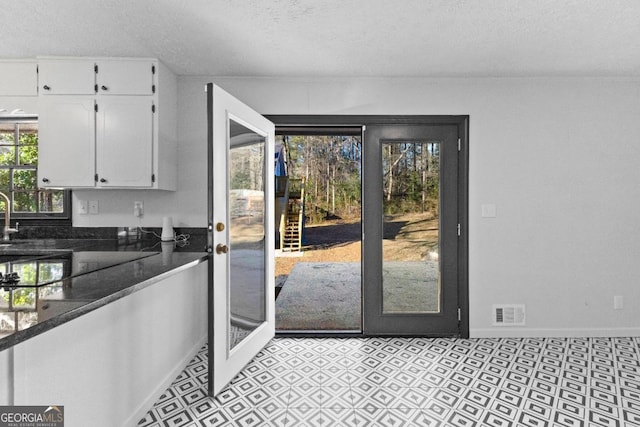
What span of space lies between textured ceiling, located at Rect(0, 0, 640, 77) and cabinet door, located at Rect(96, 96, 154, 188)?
40 centimetres

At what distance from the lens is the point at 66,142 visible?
2676 mm

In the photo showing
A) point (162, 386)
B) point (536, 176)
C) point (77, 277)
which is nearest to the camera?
point (77, 277)

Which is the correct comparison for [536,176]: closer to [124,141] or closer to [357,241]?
[124,141]

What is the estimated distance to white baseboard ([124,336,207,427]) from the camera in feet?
6.23

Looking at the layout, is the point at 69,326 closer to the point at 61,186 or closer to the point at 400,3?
the point at 61,186

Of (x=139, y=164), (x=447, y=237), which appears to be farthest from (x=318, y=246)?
(x=139, y=164)

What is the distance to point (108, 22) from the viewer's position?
2.17 meters

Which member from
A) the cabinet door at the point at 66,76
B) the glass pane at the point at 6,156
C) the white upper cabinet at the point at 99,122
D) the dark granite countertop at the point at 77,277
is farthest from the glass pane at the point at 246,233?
the glass pane at the point at 6,156

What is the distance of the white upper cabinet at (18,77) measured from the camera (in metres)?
2.75

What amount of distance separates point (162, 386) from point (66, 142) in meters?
2.02

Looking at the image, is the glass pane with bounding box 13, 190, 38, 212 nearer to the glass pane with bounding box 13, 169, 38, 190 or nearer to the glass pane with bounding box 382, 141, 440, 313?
the glass pane with bounding box 13, 169, 38, 190

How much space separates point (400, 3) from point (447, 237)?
2.02 m

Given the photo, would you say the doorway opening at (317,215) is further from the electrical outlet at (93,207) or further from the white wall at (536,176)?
the electrical outlet at (93,207)

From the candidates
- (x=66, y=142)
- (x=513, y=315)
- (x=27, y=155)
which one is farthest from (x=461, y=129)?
(x=27, y=155)
